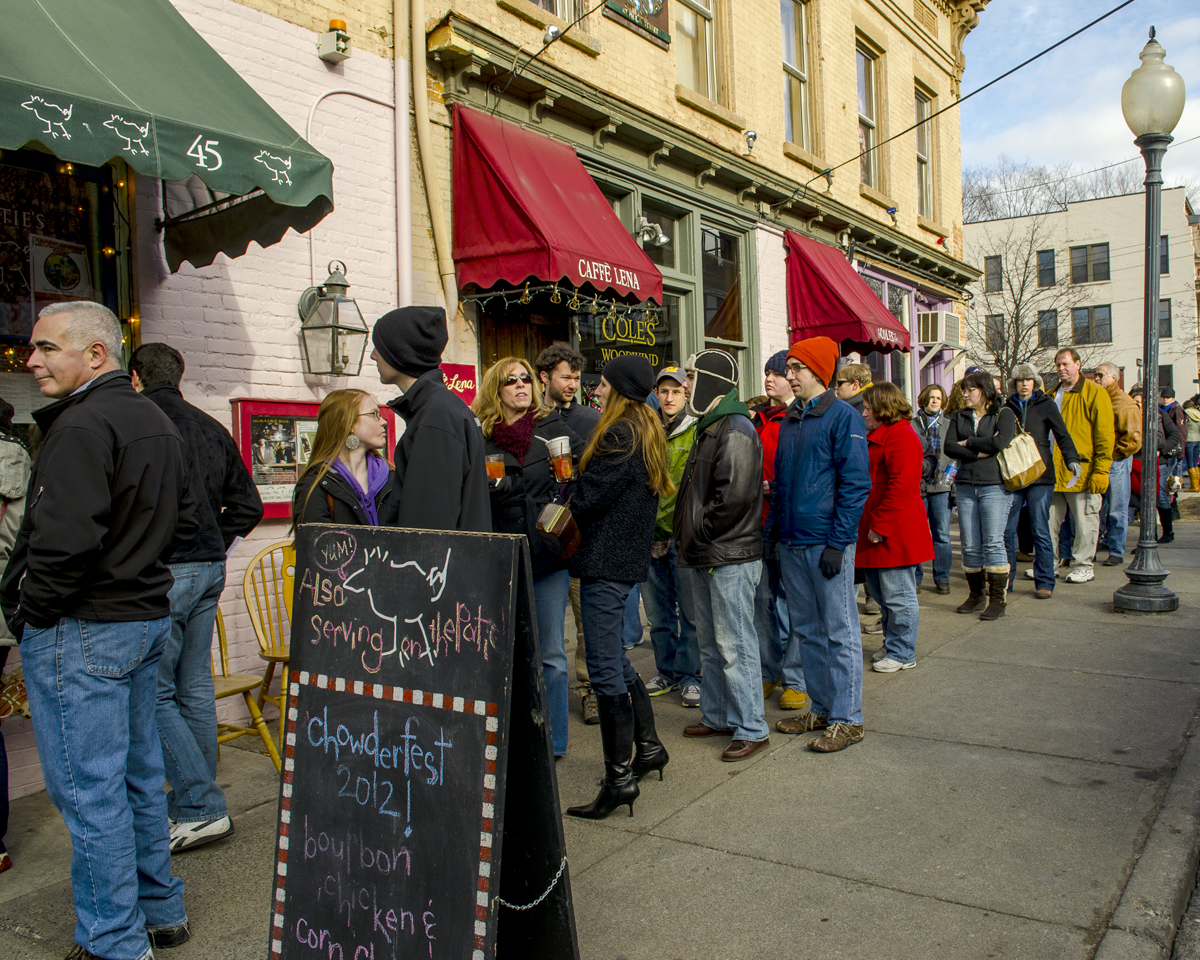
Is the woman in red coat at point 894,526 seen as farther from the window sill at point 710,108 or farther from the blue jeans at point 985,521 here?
the window sill at point 710,108

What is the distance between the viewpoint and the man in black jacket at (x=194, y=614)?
3.68m

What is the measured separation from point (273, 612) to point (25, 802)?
148cm

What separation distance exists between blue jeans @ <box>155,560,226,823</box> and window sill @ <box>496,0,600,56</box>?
5.45 meters

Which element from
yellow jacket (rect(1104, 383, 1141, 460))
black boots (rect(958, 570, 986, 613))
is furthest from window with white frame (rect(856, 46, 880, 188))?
black boots (rect(958, 570, 986, 613))

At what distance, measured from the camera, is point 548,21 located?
25.2 feet

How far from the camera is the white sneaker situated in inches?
145

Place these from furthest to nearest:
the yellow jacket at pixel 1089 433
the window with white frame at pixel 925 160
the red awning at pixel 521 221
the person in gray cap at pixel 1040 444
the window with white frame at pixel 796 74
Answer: the window with white frame at pixel 925 160, the window with white frame at pixel 796 74, the yellow jacket at pixel 1089 433, the person in gray cap at pixel 1040 444, the red awning at pixel 521 221

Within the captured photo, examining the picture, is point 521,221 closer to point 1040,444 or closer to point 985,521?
point 985,521

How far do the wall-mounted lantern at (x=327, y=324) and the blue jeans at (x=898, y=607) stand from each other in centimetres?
372

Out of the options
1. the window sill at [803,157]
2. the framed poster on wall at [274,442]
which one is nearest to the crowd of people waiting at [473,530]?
the framed poster on wall at [274,442]

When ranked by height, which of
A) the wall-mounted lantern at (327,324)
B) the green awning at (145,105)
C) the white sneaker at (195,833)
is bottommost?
the white sneaker at (195,833)

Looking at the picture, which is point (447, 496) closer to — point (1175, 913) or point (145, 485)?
point (145, 485)

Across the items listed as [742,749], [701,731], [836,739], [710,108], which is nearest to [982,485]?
[836,739]

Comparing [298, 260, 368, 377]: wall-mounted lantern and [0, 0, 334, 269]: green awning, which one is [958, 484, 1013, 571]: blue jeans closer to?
[298, 260, 368, 377]: wall-mounted lantern
